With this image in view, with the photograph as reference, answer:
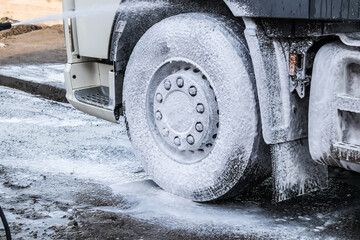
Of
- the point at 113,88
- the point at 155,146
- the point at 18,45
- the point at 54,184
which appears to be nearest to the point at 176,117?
the point at 155,146

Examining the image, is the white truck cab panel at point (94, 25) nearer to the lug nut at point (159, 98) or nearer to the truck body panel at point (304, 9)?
the lug nut at point (159, 98)

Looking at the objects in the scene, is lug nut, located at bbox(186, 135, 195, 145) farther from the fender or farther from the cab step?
the cab step

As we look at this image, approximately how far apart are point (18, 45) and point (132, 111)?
727 cm

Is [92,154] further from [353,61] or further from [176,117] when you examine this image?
[353,61]

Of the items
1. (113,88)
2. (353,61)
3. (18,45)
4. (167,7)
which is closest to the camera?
(353,61)

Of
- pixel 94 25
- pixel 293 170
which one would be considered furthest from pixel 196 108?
pixel 94 25

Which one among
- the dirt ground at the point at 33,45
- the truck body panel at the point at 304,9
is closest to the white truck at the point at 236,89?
the truck body panel at the point at 304,9

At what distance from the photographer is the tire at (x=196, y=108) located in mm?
3592

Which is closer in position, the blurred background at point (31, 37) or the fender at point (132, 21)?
the fender at point (132, 21)

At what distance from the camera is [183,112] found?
12.7ft

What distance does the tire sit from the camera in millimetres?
3592

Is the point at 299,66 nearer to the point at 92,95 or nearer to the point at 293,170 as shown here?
the point at 293,170

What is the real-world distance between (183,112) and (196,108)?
0.36ft

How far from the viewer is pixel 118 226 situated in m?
3.60
